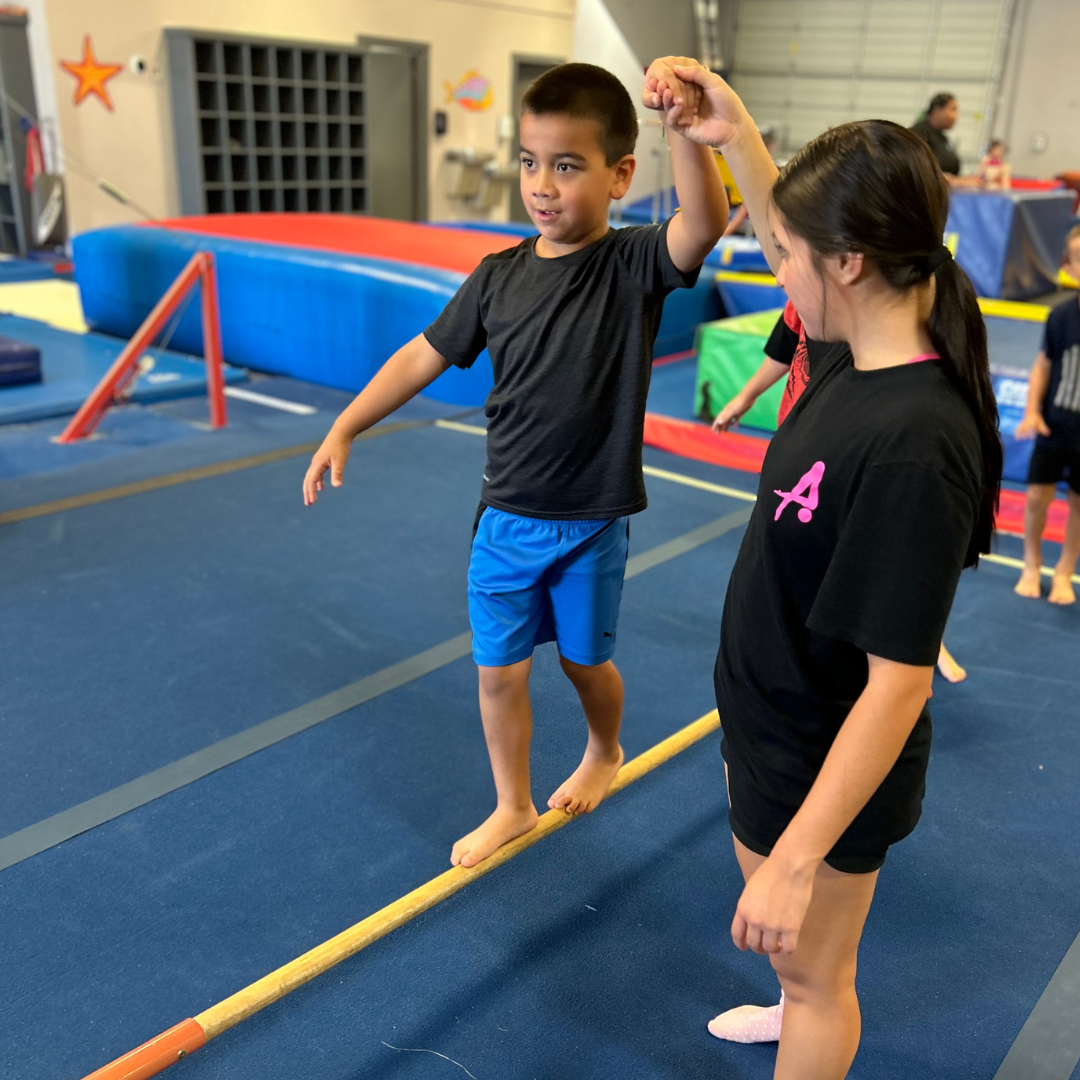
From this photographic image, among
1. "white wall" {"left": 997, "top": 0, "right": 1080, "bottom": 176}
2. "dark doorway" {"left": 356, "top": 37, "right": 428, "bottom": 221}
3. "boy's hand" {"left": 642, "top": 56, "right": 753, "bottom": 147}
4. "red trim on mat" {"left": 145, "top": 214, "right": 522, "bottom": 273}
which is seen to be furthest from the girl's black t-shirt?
"white wall" {"left": 997, "top": 0, "right": 1080, "bottom": 176}

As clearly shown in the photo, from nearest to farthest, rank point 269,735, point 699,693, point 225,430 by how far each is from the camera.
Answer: point 269,735
point 699,693
point 225,430

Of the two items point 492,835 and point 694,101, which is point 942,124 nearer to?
point 694,101

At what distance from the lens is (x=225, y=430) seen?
15.1 ft

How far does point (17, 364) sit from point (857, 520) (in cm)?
514

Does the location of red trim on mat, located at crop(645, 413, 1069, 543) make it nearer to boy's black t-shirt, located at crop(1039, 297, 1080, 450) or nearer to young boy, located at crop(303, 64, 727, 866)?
boy's black t-shirt, located at crop(1039, 297, 1080, 450)

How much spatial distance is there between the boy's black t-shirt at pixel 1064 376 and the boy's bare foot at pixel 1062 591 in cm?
43

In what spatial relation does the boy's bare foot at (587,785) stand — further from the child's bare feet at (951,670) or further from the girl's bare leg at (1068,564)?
the girl's bare leg at (1068,564)

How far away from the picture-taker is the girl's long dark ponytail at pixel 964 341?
883mm

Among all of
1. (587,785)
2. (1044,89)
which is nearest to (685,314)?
(587,785)

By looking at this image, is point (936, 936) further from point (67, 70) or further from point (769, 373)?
point (67, 70)

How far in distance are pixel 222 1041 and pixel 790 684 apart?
3.57ft

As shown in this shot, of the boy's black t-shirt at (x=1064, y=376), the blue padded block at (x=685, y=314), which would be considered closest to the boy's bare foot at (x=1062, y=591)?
the boy's black t-shirt at (x=1064, y=376)

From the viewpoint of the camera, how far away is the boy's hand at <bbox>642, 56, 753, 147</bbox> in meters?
1.21

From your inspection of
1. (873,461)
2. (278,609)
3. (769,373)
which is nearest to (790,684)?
(873,461)
